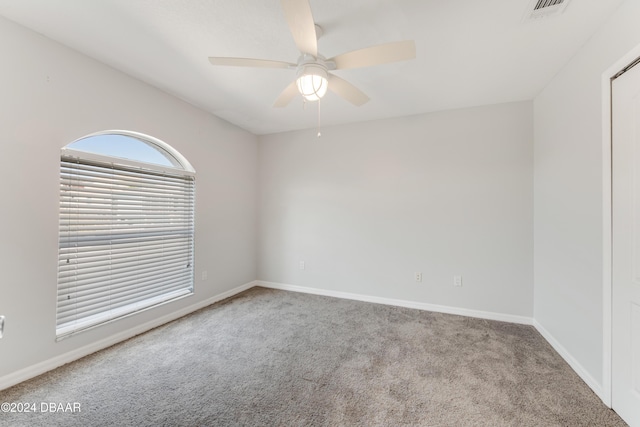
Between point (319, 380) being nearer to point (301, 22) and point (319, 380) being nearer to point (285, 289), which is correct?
point (285, 289)

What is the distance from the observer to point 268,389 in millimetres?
1794

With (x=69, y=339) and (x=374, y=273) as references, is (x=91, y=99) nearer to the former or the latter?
(x=69, y=339)

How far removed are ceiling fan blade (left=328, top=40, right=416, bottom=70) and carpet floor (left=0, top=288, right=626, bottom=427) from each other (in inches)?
86.9

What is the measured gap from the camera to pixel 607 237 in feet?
5.48

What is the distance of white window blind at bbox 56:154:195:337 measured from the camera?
211 cm

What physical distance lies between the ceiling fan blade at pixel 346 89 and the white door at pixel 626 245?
1.62 metres

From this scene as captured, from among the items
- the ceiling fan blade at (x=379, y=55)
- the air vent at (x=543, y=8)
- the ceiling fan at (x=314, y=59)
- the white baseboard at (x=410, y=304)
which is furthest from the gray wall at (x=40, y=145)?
the air vent at (x=543, y=8)

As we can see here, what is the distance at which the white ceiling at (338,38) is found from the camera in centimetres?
161

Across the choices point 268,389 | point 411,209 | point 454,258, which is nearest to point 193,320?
point 268,389

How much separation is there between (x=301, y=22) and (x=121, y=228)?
8.18ft

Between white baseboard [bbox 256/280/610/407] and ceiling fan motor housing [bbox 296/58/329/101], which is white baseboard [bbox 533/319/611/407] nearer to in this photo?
white baseboard [bbox 256/280/610/407]

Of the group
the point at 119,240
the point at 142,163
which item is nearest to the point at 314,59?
the point at 142,163

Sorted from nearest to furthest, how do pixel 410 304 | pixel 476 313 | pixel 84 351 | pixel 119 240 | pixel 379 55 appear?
pixel 379 55 < pixel 84 351 < pixel 119 240 < pixel 476 313 < pixel 410 304

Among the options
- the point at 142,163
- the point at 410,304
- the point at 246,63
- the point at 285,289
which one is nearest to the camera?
the point at 246,63
